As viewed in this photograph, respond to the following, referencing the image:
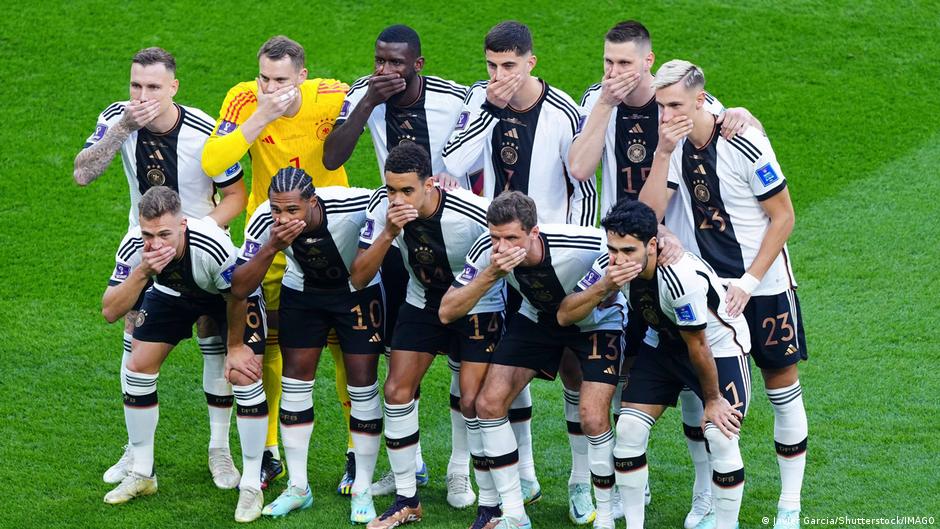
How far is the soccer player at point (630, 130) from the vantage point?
271 inches

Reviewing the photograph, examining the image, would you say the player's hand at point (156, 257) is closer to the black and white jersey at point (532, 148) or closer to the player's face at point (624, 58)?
the black and white jersey at point (532, 148)

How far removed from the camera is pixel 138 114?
7.25 metres

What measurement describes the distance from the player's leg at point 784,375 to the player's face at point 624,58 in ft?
4.53

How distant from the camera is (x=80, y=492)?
297 inches

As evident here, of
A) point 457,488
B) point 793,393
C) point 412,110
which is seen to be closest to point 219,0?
point 412,110

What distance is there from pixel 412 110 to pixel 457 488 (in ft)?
7.14

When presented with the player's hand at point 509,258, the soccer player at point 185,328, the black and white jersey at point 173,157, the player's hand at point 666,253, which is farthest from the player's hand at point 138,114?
the player's hand at point 666,253

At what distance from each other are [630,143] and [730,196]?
26.0 inches

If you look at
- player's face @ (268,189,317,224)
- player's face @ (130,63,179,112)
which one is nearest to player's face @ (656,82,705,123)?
player's face @ (268,189,317,224)

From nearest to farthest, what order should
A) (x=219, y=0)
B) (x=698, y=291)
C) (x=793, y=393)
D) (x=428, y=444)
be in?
(x=698, y=291) → (x=793, y=393) → (x=428, y=444) → (x=219, y=0)

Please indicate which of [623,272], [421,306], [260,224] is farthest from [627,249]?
[260,224]

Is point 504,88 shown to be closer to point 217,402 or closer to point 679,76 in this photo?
point 679,76

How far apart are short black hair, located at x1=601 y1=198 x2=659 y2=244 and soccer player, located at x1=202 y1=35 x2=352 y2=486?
6.76 ft

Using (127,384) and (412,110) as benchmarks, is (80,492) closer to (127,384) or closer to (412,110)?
(127,384)
